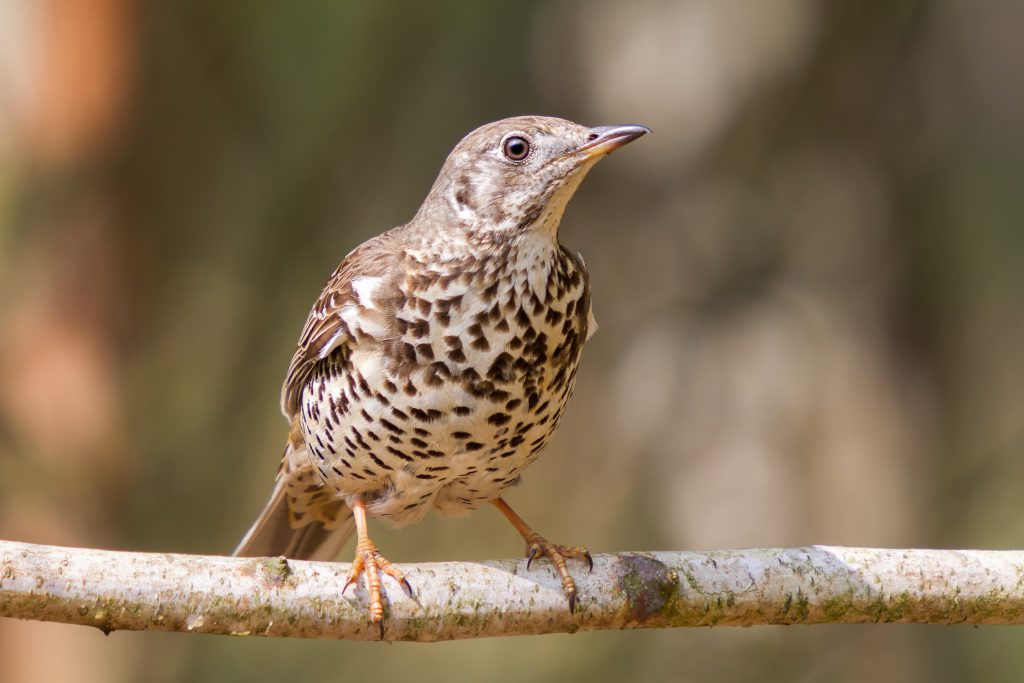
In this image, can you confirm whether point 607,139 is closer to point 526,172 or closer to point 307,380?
point 526,172

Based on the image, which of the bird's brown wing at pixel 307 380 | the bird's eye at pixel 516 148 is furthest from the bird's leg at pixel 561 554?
the bird's eye at pixel 516 148

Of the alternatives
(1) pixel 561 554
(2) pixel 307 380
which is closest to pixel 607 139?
(1) pixel 561 554

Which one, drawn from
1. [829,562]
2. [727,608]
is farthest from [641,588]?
[829,562]

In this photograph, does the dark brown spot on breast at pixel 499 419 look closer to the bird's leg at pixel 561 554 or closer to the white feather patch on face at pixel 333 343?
the bird's leg at pixel 561 554

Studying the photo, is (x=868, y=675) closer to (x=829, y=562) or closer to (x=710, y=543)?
(x=710, y=543)

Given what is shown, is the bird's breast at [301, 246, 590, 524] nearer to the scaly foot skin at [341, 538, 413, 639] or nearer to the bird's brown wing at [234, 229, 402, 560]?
the bird's brown wing at [234, 229, 402, 560]

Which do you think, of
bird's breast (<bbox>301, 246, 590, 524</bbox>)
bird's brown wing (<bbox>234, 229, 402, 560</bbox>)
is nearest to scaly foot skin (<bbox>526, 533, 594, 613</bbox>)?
bird's breast (<bbox>301, 246, 590, 524</bbox>)
